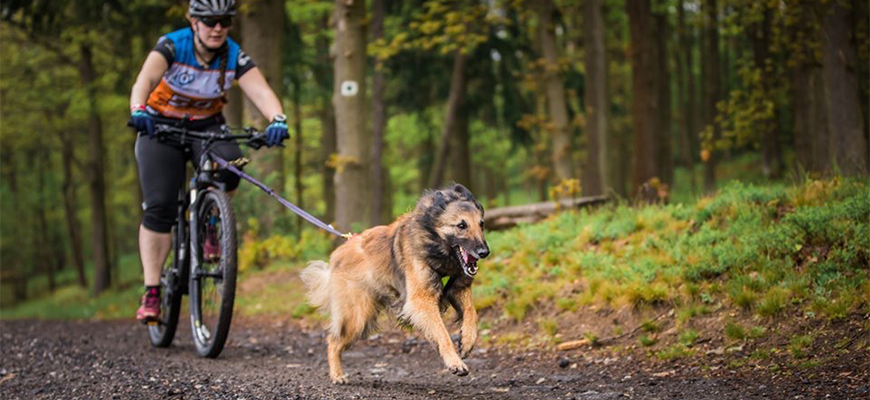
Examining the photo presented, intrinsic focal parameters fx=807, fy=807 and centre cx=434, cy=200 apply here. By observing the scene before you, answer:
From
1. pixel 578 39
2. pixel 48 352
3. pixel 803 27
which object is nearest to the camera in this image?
pixel 48 352

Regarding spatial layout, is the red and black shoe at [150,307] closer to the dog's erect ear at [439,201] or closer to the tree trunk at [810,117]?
the dog's erect ear at [439,201]

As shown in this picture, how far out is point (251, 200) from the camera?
1270cm

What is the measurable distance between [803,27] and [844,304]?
8.37 metres

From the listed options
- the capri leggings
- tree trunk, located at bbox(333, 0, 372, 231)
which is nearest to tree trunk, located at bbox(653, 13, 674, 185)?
tree trunk, located at bbox(333, 0, 372, 231)

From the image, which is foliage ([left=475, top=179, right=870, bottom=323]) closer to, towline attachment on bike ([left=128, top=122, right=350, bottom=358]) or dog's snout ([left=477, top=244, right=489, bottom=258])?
dog's snout ([left=477, top=244, right=489, bottom=258])

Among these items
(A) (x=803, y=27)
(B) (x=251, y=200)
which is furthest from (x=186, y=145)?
(A) (x=803, y=27)

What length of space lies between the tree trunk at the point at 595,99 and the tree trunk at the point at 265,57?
18.3 ft

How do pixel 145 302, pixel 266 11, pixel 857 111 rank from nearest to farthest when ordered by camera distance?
1. pixel 145 302
2. pixel 857 111
3. pixel 266 11

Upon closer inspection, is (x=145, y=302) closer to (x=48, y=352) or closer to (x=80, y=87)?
(x=48, y=352)

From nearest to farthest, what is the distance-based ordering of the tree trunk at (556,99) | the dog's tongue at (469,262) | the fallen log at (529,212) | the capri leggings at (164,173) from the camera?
the dog's tongue at (469,262) < the capri leggings at (164,173) < the fallen log at (529,212) < the tree trunk at (556,99)

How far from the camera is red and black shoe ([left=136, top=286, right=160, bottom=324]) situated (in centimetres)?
678

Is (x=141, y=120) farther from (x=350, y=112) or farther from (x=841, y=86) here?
(x=841, y=86)

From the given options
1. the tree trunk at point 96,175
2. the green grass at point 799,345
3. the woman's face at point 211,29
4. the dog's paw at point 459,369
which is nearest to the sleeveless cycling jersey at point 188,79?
the woman's face at point 211,29

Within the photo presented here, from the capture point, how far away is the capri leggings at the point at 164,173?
643 cm
